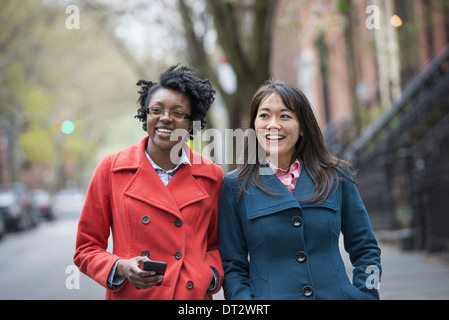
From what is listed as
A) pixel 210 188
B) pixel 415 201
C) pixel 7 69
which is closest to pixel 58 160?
pixel 7 69

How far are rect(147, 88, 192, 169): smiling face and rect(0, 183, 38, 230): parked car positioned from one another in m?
19.8

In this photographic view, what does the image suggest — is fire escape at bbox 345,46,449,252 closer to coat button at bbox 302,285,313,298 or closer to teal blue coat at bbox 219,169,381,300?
teal blue coat at bbox 219,169,381,300

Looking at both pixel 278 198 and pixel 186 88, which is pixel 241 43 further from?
pixel 278 198

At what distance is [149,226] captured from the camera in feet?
9.40

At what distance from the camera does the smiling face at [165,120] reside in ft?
9.62

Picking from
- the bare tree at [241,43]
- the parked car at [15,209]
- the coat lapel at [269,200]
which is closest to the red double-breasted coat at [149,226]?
the coat lapel at [269,200]

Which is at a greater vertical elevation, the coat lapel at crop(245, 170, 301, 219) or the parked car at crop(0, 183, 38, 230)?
the parked car at crop(0, 183, 38, 230)

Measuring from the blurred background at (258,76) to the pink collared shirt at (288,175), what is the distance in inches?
110

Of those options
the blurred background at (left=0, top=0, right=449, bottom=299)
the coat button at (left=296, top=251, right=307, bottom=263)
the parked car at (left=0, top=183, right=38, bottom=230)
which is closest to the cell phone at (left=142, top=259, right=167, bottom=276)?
the coat button at (left=296, top=251, right=307, bottom=263)

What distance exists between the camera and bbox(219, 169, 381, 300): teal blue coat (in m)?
2.75

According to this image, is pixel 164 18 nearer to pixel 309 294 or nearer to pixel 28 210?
pixel 28 210

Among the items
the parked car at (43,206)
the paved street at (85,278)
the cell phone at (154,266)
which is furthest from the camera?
the parked car at (43,206)

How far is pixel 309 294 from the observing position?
271cm

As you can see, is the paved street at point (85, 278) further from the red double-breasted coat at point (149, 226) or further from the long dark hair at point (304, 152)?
the long dark hair at point (304, 152)
